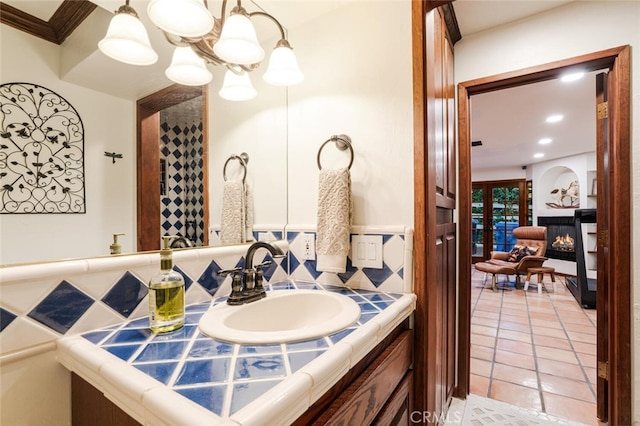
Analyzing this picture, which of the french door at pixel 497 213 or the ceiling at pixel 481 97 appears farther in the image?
the french door at pixel 497 213

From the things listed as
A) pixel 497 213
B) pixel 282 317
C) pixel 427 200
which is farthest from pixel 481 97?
pixel 497 213

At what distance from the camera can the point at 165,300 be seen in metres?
0.74

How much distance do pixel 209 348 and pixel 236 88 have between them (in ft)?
3.57

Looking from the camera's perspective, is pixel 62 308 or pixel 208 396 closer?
pixel 208 396

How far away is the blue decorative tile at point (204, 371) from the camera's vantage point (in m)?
0.51

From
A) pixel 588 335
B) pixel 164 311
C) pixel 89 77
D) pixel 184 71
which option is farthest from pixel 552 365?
pixel 89 77

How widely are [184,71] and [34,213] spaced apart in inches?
25.3

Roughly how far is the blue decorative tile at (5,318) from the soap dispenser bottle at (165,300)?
252 mm

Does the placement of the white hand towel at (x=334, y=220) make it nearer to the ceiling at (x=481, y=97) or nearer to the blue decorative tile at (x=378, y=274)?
the blue decorative tile at (x=378, y=274)

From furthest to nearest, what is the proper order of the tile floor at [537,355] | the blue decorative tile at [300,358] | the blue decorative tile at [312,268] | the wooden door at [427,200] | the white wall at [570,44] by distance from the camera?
the tile floor at [537,355] → the white wall at [570,44] → the blue decorative tile at [312,268] → the wooden door at [427,200] → the blue decorative tile at [300,358]

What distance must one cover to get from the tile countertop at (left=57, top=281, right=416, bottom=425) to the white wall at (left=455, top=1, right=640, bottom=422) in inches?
64.1

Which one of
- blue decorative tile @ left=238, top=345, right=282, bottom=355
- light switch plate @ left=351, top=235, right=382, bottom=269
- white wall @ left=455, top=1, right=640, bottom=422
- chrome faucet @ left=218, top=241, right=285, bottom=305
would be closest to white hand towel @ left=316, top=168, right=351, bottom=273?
light switch plate @ left=351, top=235, right=382, bottom=269

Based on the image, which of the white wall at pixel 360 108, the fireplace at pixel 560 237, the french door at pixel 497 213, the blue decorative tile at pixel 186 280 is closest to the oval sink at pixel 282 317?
the blue decorative tile at pixel 186 280

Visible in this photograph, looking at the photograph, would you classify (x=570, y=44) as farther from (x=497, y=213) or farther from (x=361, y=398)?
(x=497, y=213)
